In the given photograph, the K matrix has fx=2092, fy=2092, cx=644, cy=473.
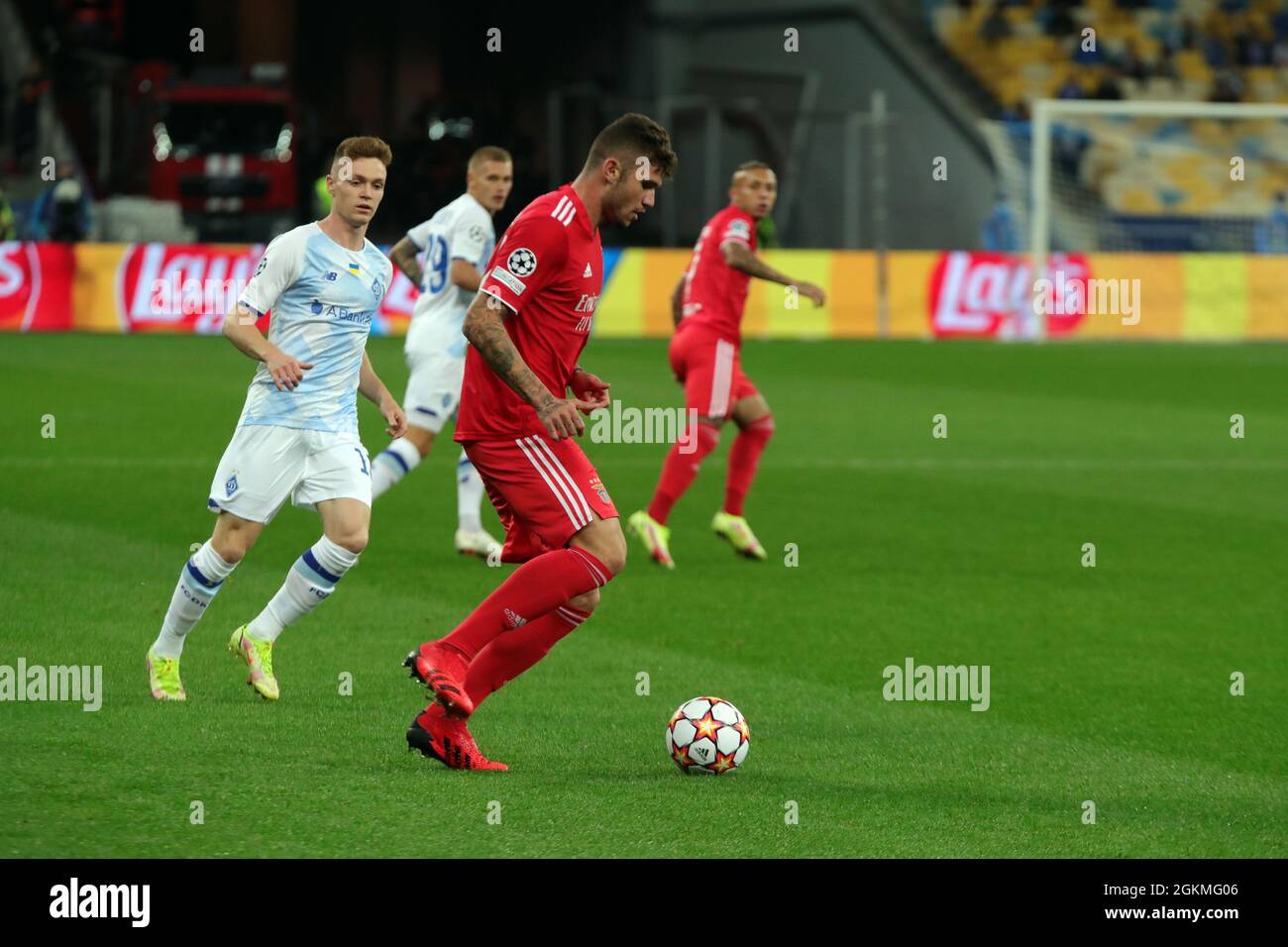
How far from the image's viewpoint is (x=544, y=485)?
6586 millimetres

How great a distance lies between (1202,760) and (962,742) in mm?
799

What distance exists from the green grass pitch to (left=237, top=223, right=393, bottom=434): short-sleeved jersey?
105 cm

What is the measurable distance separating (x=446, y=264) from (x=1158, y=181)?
78.3ft

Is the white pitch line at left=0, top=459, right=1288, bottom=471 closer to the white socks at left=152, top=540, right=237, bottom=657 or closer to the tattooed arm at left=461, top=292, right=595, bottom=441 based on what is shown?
the white socks at left=152, top=540, right=237, bottom=657

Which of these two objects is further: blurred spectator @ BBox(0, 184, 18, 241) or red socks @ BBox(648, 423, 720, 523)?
blurred spectator @ BBox(0, 184, 18, 241)

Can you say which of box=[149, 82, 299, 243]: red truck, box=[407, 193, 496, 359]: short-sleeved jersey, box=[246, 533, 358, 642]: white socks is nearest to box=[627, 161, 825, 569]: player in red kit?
box=[407, 193, 496, 359]: short-sleeved jersey

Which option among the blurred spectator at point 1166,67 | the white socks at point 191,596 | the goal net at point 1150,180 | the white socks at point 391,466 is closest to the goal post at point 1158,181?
the goal net at point 1150,180

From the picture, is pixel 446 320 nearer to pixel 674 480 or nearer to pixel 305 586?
pixel 674 480

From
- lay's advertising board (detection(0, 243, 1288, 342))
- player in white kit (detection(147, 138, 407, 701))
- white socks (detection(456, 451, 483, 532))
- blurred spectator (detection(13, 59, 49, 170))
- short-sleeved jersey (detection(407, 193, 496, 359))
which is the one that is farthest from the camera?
blurred spectator (detection(13, 59, 49, 170))

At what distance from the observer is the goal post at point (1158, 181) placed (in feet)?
104

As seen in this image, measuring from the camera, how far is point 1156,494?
14797mm

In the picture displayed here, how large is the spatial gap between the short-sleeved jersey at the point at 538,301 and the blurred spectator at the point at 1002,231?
1009 inches

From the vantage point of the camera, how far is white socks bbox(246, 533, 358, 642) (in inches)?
297

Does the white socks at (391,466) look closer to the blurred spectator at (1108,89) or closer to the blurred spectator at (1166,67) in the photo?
the blurred spectator at (1108,89)
